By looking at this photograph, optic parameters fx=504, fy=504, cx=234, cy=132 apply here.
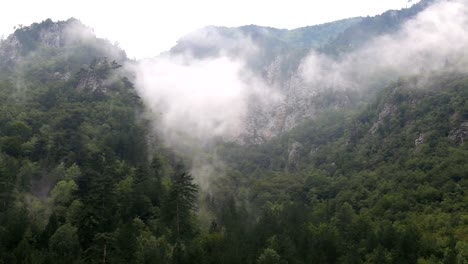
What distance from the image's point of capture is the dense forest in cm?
8706

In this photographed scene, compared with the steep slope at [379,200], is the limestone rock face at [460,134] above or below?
above

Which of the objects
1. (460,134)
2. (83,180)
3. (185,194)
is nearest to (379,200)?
(460,134)

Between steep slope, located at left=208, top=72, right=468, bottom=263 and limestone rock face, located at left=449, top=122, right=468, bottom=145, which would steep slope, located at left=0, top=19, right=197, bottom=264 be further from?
limestone rock face, located at left=449, top=122, right=468, bottom=145

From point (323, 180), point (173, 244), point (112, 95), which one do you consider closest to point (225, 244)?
point (173, 244)

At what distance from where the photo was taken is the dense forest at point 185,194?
87062 mm

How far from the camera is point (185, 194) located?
99.0m

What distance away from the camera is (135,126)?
163m

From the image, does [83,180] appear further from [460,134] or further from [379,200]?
[460,134]

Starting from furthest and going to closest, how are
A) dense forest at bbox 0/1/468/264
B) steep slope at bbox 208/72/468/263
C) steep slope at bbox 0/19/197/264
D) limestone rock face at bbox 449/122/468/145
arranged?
limestone rock face at bbox 449/122/468/145 → steep slope at bbox 208/72/468/263 → dense forest at bbox 0/1/468/264 → steep slope at bbox 0/19/197/264

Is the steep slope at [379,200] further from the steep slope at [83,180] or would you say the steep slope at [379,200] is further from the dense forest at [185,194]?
the steep slope at [83,180]

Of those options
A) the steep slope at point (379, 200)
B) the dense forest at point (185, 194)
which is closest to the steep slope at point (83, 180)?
the dense forest at point (185, 194)

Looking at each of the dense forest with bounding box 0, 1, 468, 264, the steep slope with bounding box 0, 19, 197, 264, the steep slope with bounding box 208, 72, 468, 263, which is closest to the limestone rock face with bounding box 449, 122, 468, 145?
the steep slope with bounding box 208, 72, 468, 263

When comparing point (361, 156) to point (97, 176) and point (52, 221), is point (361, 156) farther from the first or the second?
point (52, 221)

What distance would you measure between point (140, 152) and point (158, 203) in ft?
129
